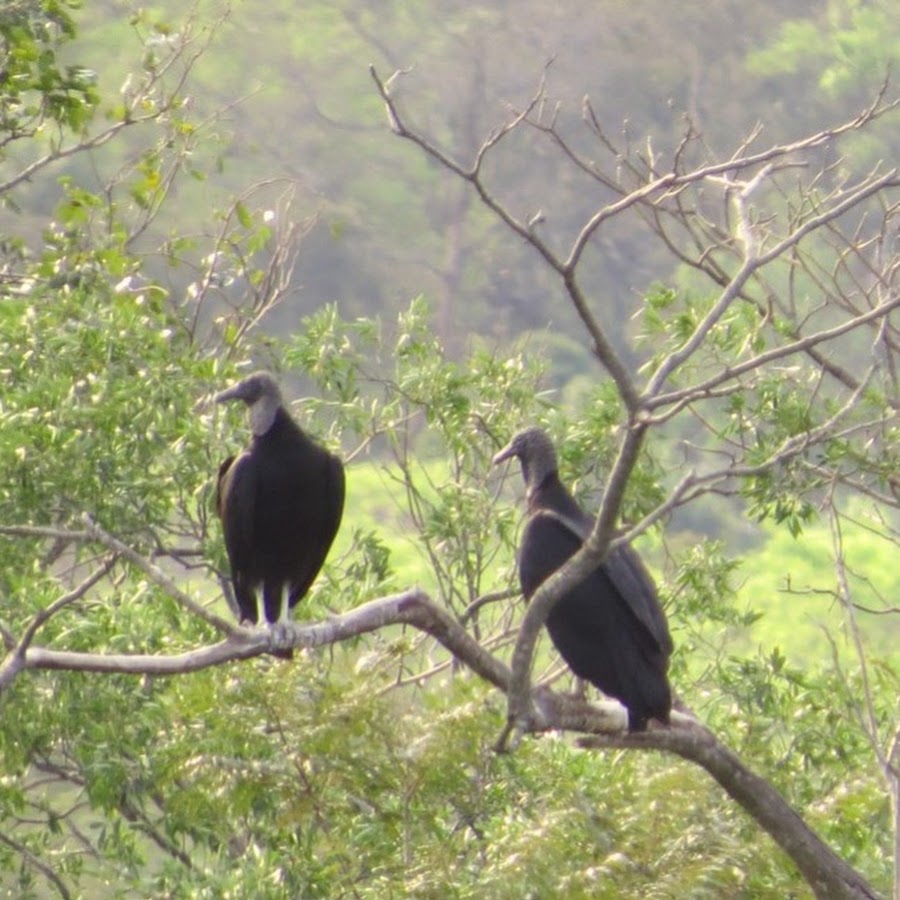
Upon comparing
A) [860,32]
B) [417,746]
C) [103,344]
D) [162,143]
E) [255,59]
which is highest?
[255,59]

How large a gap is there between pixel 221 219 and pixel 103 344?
2210mm

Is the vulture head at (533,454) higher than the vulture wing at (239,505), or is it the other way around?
the vulture head at (533,454)

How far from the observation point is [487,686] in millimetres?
4230

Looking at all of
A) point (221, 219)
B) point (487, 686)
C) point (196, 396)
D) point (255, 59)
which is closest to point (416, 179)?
point (255, 59)

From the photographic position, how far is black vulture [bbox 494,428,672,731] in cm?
418

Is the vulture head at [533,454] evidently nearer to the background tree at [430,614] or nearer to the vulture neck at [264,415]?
the background tree at [430,614]

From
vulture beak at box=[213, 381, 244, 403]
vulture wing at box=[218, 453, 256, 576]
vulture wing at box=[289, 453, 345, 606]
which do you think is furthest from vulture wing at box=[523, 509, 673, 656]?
vulture beak at box=[213, 381, 244, 403]

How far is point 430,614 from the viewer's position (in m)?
3.60

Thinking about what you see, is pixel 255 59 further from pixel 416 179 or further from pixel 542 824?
pixel 542 824

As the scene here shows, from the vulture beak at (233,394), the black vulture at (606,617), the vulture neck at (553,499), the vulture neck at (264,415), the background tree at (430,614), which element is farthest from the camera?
the vulture beak at (233,394)

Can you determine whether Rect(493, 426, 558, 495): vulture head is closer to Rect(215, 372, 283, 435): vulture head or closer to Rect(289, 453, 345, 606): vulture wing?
Rect(289, 453, 345, 606): vulture wing

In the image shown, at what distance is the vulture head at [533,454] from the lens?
4.73 meters

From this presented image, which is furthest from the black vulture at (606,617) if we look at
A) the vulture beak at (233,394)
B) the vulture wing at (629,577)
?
the vulture beak at (233,394)

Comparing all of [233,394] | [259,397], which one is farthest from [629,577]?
[233,394]
